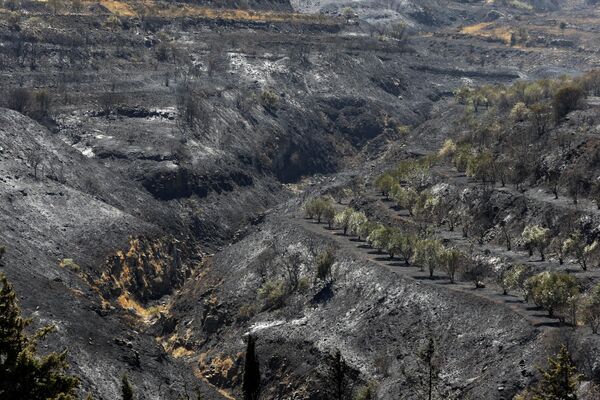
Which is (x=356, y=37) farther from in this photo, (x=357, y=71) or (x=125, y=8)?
(x=125, y=8)

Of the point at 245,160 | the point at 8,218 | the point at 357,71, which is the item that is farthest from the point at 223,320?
the point at 357,71

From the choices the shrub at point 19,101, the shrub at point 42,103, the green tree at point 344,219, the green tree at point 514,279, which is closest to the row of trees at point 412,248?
the green tree at point 344,219

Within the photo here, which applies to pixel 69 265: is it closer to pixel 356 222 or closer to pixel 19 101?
pixel 356 222

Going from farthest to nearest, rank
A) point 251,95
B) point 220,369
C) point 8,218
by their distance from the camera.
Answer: point 251,95 < point 8,218 < point 220,369

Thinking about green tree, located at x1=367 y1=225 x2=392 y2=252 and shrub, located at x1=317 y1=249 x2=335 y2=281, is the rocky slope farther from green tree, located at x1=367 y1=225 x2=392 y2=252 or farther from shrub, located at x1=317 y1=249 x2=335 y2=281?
green tree, located at x1=367 y1=225 x2=392 y2=252

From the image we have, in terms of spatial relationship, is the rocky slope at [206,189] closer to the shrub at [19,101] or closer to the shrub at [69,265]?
the shrub at [69,265]

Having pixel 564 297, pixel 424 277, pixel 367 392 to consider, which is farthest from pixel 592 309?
pixel 424 277

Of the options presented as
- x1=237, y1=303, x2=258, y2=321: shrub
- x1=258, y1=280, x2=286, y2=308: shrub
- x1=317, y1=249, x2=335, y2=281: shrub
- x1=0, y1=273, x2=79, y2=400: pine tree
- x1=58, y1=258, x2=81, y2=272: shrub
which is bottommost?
x1=237, y1=303, x2=258, y2=321: shrub

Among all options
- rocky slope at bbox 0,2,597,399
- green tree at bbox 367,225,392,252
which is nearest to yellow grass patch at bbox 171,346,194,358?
rocky slope at bbox 0,2,597,399

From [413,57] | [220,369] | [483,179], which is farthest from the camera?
[413,57]
